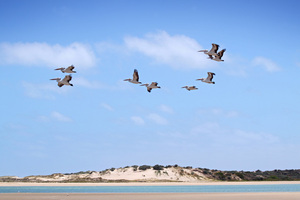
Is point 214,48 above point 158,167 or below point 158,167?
above

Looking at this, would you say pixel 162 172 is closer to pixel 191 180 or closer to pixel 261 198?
pixel 191 180

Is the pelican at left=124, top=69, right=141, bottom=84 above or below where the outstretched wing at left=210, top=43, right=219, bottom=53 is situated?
below

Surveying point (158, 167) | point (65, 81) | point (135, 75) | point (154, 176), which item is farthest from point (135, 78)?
point (158, 167)

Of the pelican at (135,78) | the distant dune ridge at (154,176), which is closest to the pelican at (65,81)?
the pelican at (135,78)

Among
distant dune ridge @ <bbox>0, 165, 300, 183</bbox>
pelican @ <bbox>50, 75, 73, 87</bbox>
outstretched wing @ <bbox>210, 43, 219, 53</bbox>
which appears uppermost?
outstretched wing @ <bbox>210, 43, 219, 53</bbox>

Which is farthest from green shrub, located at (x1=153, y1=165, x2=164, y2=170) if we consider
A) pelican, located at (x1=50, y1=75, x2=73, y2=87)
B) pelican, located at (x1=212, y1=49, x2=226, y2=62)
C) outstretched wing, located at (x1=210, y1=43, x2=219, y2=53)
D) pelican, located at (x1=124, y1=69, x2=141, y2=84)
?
outstretched wing, located at (x1=210, y1=43, x2=219, y2=53)

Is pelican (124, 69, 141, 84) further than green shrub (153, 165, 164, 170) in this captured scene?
No

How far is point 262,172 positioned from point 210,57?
237 ft

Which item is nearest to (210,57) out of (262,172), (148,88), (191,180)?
(148,88)

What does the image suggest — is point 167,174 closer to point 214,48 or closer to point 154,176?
point 154,176

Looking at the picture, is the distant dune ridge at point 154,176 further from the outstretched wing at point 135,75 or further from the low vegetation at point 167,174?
the outstretched wing at point 135,75

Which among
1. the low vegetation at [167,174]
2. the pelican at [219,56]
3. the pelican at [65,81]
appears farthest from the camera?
the low vegetation at [167,174]

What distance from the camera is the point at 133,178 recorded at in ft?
255

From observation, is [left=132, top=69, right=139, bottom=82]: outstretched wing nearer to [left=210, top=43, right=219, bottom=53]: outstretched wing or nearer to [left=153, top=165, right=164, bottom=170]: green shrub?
[left=210, top=43, right=219, bottom=53]: outstretched wing
